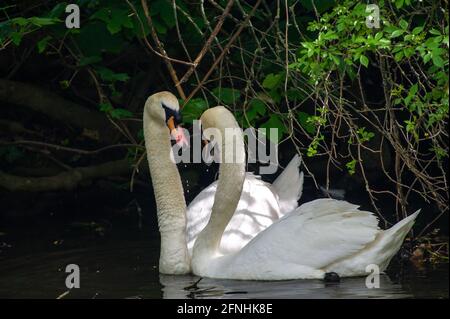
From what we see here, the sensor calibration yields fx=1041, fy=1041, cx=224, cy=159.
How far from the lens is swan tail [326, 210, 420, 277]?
22.8ft

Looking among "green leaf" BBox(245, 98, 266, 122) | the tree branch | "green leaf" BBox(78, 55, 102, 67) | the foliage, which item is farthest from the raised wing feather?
the tree branch

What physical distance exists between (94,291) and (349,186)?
4299 mm

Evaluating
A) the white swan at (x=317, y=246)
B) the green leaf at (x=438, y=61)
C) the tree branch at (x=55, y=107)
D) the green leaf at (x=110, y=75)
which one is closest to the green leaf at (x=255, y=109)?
the white swan at (x=317, y=246)

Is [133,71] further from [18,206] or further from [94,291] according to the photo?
[94,291]

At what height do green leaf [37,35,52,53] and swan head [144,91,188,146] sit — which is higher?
green leaf [37,35,52,53]

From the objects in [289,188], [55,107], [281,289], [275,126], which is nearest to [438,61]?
[281,289]

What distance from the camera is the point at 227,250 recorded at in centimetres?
775

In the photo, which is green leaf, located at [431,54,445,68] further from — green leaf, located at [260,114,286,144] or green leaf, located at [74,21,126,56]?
green leaf, located at [74,21,126,56]

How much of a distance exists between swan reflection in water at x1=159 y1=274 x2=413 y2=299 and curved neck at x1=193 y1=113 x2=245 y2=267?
0.36 meters

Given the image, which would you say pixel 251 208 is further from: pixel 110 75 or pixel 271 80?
pixel 110 75

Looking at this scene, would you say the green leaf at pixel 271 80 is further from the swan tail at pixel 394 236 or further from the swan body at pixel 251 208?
the swan tail at pixel 394 236

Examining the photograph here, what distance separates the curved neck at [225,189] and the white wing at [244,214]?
190 millimetres
